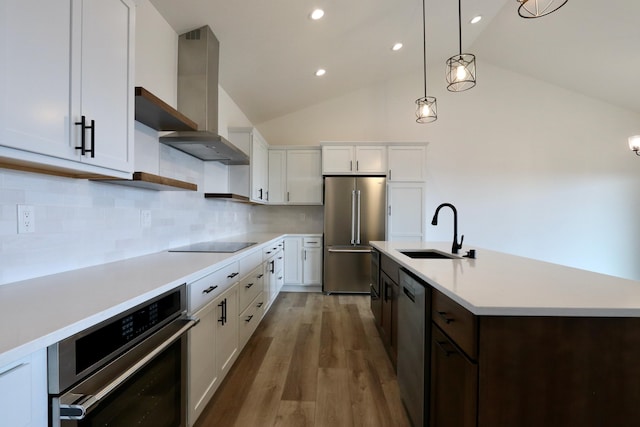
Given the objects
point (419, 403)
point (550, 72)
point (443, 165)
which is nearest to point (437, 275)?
point (419, 403)

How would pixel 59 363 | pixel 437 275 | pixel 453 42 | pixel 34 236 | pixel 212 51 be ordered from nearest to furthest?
1. pixel 59 363
2. pixel 34 236
3. pixel 437 275
4. pixel 212 51
5. pixel 453 42

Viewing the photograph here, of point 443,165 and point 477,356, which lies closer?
point 477,356

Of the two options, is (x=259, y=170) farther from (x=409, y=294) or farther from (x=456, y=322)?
(x=456, y=322)

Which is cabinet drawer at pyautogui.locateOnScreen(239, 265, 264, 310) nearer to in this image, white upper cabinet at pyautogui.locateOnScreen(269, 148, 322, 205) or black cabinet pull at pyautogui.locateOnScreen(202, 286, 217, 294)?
black cabinet pull at pyautogui.locateOnScreen(202, 286, 217, 294)

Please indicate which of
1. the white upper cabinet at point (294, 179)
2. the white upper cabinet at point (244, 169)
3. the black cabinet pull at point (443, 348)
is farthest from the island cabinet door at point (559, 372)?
the white upper cabinet at point (294, 179)

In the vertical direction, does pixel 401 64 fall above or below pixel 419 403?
above

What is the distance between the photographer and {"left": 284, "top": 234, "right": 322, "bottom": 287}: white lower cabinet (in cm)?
413

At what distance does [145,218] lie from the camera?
1853 millimetres

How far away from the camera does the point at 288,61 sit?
3.06m

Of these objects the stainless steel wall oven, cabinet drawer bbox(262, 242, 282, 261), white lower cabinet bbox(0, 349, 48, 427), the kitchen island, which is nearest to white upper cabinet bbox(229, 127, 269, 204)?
cabinet drawer bbox(262, 242, 282, 261)

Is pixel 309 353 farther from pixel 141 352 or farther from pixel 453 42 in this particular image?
pixel 453 42

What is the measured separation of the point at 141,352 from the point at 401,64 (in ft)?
15.8

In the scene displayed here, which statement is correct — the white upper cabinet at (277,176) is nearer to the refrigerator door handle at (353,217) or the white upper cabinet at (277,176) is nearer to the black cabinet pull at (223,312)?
the refrigerator door handle at (353,217)

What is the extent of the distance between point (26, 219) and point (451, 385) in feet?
6.23
